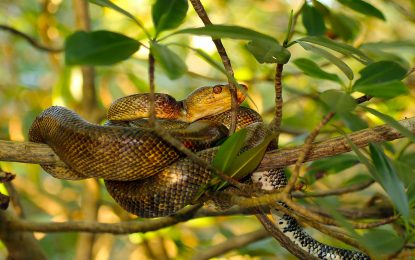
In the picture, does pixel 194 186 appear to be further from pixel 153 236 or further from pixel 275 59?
pixel 153 236

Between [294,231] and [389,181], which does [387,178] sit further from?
[294,231]

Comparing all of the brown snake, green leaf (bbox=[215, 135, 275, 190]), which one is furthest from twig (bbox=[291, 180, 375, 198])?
green leaf (bbox=[215, 135, 275, 190])

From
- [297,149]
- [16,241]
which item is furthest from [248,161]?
[16,241]

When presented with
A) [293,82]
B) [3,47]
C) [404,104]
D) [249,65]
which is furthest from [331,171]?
[3,47]

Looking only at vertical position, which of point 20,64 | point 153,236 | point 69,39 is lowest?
point 153,236

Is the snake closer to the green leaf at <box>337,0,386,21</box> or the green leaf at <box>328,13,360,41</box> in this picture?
the green leaf at <box>337,0,386,21</box>
